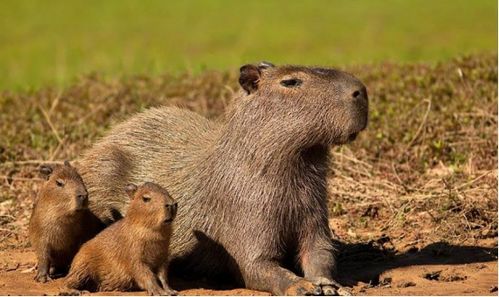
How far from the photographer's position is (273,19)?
1142 inches

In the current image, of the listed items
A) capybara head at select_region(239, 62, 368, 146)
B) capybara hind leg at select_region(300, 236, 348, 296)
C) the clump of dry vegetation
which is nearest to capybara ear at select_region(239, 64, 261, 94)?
capybara head at select_region(239, 62, 368, 146)

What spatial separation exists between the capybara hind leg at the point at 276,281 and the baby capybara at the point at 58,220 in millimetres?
Answer: 1173

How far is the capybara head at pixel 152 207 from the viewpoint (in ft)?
22.9

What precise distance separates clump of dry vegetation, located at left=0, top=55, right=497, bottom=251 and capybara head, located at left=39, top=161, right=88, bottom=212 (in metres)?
1.51

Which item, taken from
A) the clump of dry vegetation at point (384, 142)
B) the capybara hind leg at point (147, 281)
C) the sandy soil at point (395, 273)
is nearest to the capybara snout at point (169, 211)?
the capybara hind leg at point (147, 281)

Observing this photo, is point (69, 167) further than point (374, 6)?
No

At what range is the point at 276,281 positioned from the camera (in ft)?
23.5

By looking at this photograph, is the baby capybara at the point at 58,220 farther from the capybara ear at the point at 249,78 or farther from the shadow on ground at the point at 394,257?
the shadow on ground at the point at 394,257

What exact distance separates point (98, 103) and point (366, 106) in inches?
214

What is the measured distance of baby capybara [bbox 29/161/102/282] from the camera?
7414mm

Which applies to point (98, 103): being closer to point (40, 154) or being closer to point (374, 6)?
point (40, 154)

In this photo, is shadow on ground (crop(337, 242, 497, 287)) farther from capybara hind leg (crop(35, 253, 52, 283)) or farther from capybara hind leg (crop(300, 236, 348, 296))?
capybara hind leg (crop(35, 253, 52, 283))

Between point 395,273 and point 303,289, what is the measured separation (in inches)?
46.9

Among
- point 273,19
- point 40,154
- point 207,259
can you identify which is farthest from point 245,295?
point 273,19
